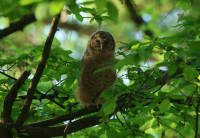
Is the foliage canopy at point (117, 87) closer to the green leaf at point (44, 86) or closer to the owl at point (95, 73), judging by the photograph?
the green leaf at point (44, 86)

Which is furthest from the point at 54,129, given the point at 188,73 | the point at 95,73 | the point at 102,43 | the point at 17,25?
the point at 188,73

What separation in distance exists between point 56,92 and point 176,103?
5.33ft

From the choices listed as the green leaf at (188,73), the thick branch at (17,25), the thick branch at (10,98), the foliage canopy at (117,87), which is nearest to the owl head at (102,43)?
the foliage canopy at (117,87)

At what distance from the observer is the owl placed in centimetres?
424

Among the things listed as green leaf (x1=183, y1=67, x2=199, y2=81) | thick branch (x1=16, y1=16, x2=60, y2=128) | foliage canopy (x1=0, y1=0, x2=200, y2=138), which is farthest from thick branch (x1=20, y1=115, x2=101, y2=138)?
green leaf (x1=183, y1=67, x2=199, y2=81)

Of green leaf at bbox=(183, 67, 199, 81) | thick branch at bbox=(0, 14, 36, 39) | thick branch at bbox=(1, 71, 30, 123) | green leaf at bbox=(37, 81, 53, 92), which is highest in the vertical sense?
thick branch at bbox=(0, 14, 36, 39)

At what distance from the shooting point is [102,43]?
4.45m

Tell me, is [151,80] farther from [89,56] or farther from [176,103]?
[89,56]

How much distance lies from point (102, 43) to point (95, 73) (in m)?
0.55

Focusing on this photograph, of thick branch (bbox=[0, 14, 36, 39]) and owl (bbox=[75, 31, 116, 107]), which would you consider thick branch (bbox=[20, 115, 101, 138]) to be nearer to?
owl (bbox=[75, 31, 116, 107])

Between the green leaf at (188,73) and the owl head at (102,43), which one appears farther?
the owl head at (102,43)

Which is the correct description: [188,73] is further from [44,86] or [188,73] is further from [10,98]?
[44,86]

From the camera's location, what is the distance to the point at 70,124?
364 centimetres

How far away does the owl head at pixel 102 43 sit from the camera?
443cm
